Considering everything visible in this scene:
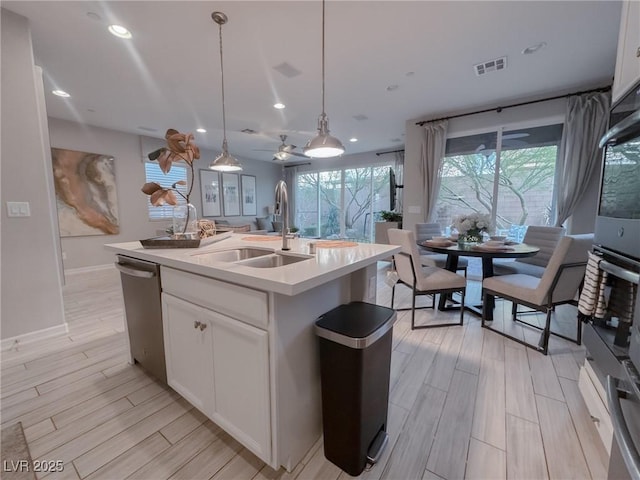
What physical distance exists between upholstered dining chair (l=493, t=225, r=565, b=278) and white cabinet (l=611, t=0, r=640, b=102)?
2096mm

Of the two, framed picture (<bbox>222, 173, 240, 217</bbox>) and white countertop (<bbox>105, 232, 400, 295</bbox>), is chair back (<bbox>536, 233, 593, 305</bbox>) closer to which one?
white countertop (<bbox>105, 232, 400, 295</bbox>)

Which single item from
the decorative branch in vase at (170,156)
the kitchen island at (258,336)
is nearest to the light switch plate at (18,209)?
the decorative branch in vase at (170,156)

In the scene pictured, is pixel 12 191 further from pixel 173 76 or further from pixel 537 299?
pixel 537 299

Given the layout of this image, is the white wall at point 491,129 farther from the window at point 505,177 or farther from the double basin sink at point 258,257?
the double basin sink at point 258,257

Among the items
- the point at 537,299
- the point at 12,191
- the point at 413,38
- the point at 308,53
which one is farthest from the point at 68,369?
the point at 413,38

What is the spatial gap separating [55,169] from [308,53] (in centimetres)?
458

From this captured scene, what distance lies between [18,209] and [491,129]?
547cm

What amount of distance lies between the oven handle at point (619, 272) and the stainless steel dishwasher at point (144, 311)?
2.03m

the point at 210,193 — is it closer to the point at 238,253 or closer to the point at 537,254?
the point at 238,253

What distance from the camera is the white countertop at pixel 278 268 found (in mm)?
918

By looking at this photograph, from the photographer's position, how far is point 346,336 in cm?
103

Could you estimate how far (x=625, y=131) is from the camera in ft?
3.07

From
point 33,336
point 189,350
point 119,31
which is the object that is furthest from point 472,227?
point 33,336

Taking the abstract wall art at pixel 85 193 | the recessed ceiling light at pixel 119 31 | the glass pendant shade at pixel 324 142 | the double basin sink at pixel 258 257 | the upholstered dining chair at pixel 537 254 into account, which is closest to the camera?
the double basin sink at pixel 258 257
